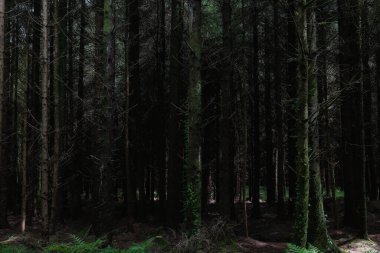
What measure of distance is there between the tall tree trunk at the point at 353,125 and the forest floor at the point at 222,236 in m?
0.79

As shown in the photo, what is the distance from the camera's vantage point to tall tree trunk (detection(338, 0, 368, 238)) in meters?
13.6

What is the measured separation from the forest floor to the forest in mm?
61

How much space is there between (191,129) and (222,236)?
326cm

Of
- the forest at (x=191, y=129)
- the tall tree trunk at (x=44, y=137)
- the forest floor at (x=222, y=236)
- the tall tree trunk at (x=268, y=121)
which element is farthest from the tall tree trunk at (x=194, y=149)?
the tall tree trunk at (x=268, y=121)

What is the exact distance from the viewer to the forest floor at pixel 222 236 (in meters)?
9.07

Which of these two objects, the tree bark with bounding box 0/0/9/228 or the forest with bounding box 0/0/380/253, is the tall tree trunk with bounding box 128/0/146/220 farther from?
the tree bark with bounding box 0/0/9/228

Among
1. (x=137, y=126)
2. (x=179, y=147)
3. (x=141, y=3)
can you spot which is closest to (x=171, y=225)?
(x=179, y=147)

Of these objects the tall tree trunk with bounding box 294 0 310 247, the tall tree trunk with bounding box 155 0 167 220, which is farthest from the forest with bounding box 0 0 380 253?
the tall tree trunk with bounding box 155 0 167 220

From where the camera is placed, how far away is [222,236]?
11.4 m

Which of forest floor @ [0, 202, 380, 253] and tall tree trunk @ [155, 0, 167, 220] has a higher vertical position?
tall tree trunk @ [155, 0, 167, 220]

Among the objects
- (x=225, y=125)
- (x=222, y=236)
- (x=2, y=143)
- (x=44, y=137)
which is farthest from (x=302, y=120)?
(x=2, y=143)

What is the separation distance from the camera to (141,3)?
71.9ft

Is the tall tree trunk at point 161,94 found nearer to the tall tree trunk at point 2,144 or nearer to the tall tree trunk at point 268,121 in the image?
the tall tree trunk at point 268,121

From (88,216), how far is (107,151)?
14.6 metres
